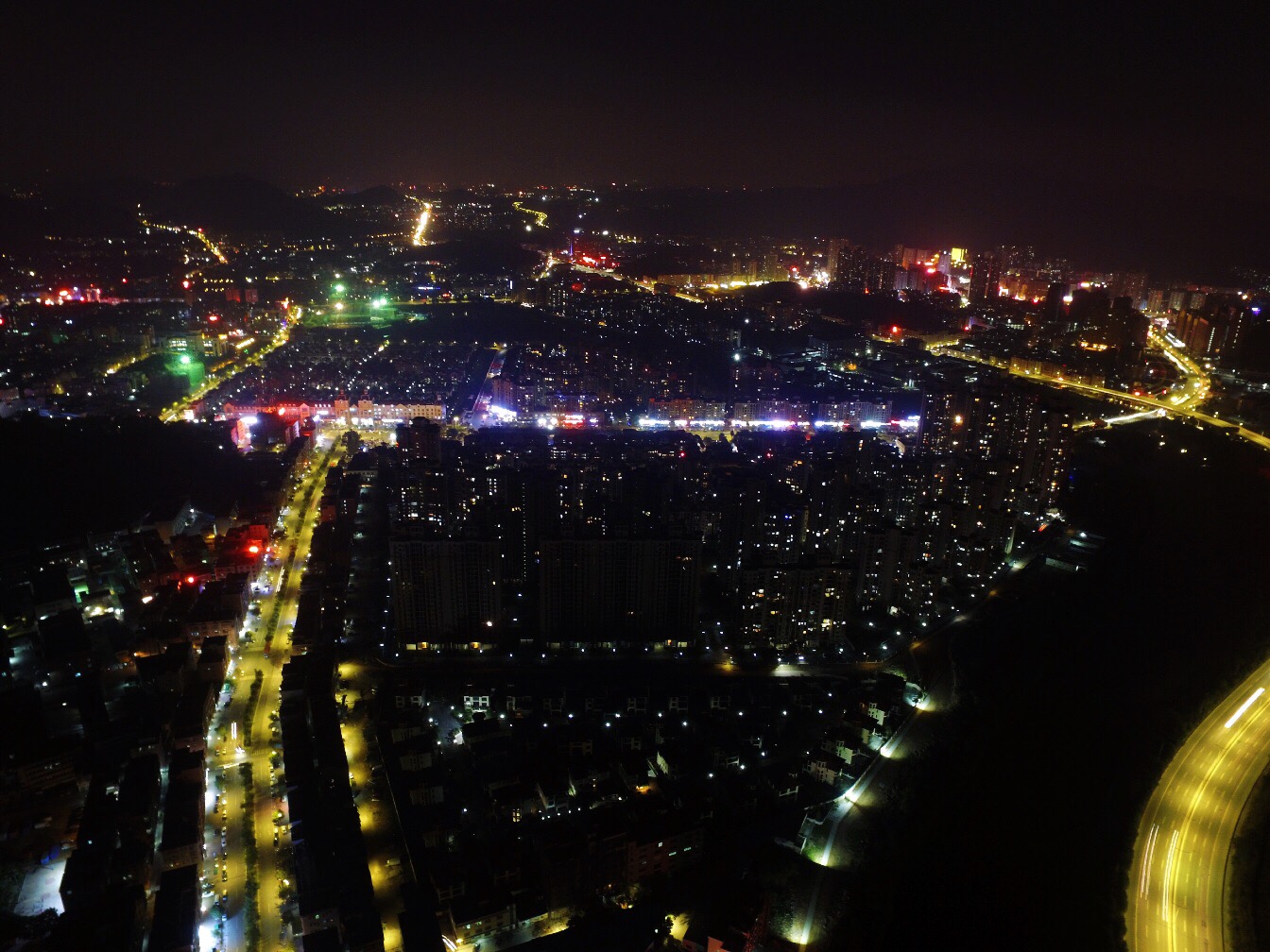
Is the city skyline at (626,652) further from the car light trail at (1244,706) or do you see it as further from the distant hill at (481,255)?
the distant hill at (481,255)

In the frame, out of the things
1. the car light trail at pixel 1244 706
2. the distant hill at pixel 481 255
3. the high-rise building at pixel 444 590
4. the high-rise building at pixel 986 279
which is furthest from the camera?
the distant hill at pixel 481 255

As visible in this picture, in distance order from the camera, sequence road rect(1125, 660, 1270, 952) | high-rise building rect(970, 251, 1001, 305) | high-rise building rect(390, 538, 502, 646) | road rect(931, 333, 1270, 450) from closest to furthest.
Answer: road rect(1125, 660, 1270, 952) → high-rise building rect(390, 538, 502, 646) → road rect(931, 333, 1270, 450) → high-rise building rect(970, 251, 1001, 305)

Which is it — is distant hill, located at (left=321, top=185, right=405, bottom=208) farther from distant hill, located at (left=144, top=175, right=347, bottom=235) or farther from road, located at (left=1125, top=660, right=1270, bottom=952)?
road, located at (left=1125, top=660, right=1270, bottom=952)

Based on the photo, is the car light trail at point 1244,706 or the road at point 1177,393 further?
the road at point 1177,393

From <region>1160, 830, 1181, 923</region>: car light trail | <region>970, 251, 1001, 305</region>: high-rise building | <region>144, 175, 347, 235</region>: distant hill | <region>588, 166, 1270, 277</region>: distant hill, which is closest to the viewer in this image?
<region>1160, 830, 1181, 923</region>: car light trail

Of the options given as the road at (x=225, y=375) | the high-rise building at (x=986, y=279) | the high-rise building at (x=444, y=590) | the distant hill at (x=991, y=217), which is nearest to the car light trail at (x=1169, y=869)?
the high-rise building at (x=444, y=590)

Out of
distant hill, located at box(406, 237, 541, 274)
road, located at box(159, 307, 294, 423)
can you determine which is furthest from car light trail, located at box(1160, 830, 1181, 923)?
distant hill, located at box(406, 237, 541, 274)

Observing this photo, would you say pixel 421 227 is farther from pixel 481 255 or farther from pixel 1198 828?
pixel 1198 828
